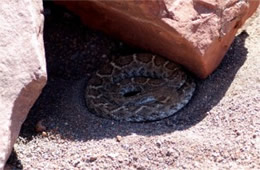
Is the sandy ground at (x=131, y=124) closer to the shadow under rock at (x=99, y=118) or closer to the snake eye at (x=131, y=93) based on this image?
the shadow under rock at (x=99, y=118)

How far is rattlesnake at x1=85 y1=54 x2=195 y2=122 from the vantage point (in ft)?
17.6

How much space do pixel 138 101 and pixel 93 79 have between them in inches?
22.5

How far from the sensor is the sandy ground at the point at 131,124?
4.49 meters

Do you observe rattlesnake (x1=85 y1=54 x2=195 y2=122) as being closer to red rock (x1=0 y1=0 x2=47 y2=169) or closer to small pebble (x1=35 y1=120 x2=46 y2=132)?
small pebble (x1=35 y1=120 x2=46 y2=132)

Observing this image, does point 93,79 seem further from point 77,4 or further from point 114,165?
point 114,165

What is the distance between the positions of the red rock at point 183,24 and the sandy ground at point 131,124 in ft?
1.04

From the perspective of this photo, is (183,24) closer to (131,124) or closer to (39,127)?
(131,124)

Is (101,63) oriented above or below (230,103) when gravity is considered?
below

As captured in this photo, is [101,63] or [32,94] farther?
[101,63]

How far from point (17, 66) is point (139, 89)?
1949 millimetres

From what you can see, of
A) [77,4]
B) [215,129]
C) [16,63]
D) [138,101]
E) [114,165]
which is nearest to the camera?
[16,63]

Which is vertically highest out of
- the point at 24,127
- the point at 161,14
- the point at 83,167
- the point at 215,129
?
the point at 161,14

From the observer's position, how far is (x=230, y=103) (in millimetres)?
5152

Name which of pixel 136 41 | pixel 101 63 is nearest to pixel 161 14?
pixel 136 41
